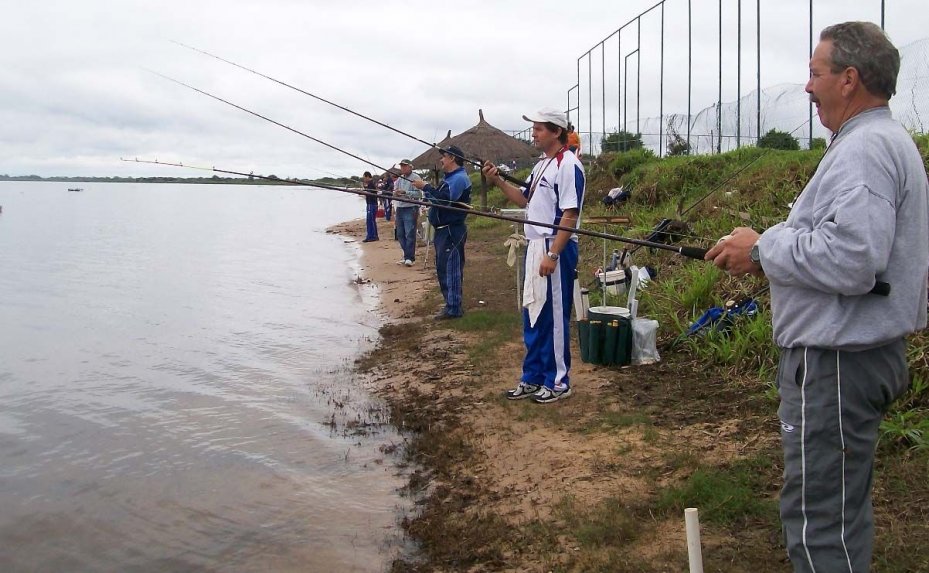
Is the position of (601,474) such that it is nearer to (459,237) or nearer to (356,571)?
(356,571)

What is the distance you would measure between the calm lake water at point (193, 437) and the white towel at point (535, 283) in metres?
1.36

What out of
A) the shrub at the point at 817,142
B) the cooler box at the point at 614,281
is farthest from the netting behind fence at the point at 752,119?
the cooler box at the point at 614,281

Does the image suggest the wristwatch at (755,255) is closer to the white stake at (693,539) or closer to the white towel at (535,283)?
the white stake at (693,539)

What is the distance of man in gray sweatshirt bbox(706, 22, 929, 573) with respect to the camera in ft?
6.74

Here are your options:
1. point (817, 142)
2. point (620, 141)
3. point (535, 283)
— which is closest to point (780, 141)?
point (817, 142)

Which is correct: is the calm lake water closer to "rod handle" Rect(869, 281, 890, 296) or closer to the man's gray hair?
"rod handle" Rect(869, 281, 890, 296)

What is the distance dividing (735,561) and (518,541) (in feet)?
3.19

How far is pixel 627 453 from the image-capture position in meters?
4.39

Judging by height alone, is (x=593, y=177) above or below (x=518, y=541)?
above

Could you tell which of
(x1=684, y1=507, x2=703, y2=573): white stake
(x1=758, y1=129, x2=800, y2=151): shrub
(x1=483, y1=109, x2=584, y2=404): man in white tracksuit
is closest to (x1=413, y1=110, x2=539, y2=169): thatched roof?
(x1=758, y1=129, x2=800, y2=151): shrub

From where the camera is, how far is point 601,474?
4.15 metres

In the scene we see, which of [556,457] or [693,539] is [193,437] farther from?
[693,539]

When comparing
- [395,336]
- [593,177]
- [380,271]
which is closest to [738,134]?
[593,177]

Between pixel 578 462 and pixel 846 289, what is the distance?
2.55 m
